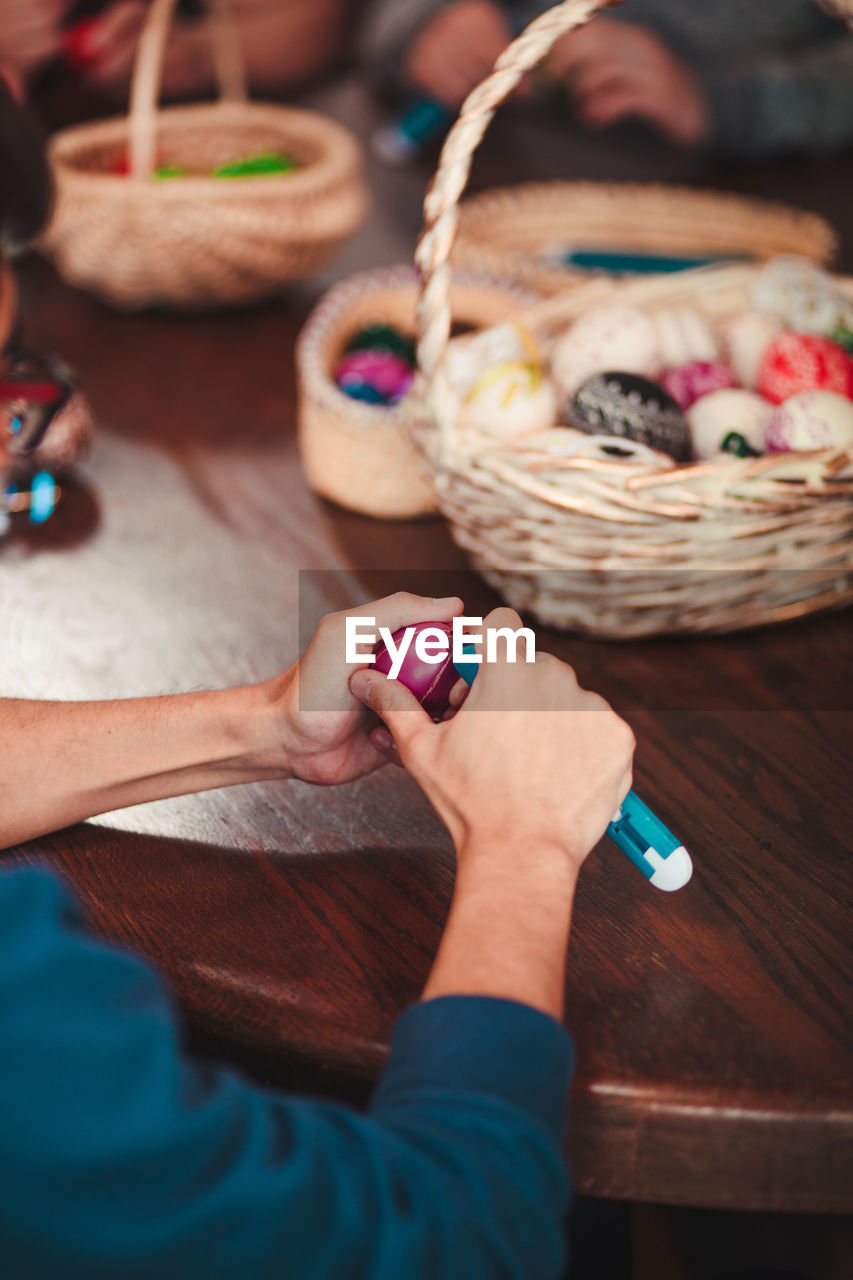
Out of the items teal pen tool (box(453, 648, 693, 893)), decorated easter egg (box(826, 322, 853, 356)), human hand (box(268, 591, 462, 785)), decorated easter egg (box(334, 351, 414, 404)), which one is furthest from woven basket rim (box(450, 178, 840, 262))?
teal pen tool (box(453, 648, 693, 893))

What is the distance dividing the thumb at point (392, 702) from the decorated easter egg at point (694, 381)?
41 centimetres

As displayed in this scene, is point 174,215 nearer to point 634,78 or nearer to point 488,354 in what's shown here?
point 488,354

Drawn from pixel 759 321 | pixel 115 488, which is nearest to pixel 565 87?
pixel 759 321

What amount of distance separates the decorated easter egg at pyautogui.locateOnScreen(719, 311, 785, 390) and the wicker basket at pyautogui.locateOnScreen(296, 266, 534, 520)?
0.29 metres

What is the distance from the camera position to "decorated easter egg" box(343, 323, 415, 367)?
1130 mm

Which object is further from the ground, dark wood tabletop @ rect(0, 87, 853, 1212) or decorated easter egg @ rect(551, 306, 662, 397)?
decorated easter egg @ rect(551, 306, 662, 397)

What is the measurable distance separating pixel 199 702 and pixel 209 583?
0.82 ft

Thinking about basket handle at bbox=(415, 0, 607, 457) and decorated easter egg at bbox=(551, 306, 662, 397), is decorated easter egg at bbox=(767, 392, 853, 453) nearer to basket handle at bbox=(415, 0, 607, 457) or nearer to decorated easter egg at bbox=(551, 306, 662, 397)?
decorated easter egg at bbox=(551, 306, 662, 397)

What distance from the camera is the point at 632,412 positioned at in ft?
2.70

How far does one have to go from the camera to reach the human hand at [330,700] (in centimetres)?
68

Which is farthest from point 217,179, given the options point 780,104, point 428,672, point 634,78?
point 780,104

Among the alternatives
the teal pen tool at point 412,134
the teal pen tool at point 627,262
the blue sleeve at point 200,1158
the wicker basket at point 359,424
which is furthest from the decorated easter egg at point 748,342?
the teal pen tool at point 412,134

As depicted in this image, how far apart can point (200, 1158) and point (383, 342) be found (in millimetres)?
914

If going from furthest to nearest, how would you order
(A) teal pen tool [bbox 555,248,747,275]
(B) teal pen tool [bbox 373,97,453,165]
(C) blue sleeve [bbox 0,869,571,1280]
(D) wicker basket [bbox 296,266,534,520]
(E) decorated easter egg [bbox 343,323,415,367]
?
(B) teal pen tool [bbox 373,97,453,165] < (A) teal pen tool [bbox 555,248,747,275] < (E) decorated easter egg [bbox 343,323,415,367] < (D) wicker basket [bbox 296,266,534,520] < (C) blue sleeve [bbox 0,869,571,1280]
